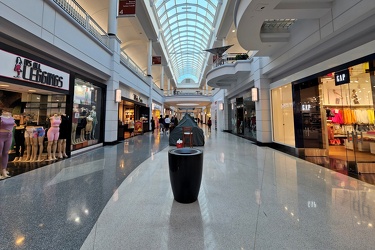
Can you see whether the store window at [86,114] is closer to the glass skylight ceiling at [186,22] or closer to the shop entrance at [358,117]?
the shop entrance at [358,117]

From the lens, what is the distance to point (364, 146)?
A: 14.4 ft

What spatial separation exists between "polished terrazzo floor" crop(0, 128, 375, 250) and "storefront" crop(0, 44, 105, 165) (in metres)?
1.55

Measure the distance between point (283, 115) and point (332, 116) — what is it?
5.64 feet

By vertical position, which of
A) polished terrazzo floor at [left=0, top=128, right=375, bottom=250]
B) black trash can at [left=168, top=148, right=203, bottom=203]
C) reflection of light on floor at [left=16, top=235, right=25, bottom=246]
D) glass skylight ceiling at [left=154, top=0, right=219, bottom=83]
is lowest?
polished terrazzo floor at [left=0, top=128, right=375, bottom=250]

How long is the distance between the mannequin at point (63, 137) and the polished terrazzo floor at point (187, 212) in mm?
1551

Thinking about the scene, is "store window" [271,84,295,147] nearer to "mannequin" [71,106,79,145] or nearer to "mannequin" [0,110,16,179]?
"mannequin" [71,106,79,145]

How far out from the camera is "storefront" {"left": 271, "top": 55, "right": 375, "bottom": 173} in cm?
409

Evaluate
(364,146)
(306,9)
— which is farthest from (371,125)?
(306,9)

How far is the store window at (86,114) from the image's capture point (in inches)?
230

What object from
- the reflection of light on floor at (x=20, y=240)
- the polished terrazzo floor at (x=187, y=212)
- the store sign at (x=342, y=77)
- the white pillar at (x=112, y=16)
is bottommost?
the polished terrazzo floor at (x=187, y=212)

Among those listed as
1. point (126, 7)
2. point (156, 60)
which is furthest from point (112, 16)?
point (156, 60)

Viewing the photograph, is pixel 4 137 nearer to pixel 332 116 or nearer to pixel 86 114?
pixel 86 114

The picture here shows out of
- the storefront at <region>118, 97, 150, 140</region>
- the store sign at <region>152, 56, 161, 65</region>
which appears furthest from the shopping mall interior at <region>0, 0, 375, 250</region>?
the store sign at <region>152, 56, 161, 65</region>

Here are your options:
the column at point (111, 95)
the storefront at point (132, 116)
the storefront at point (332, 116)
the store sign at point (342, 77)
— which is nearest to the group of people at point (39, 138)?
the column at point (111, 95)
